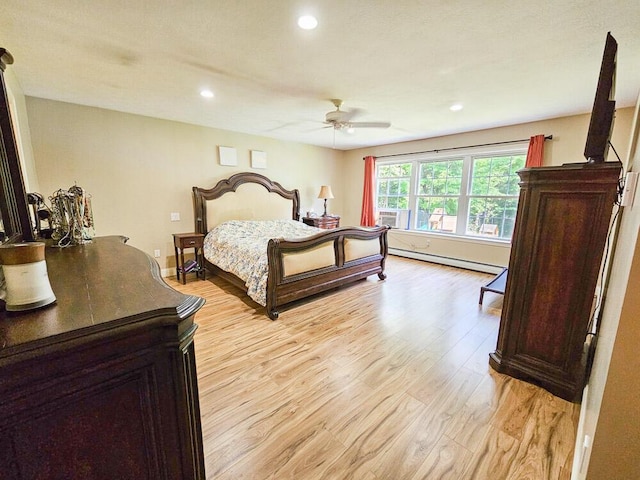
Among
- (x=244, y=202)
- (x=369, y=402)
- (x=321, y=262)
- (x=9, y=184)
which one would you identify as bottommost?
(x=369, y=402)

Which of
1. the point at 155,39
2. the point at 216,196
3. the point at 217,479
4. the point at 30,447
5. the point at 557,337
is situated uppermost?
the point at 155,39

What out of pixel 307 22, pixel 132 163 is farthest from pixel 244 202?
pixel 307 22

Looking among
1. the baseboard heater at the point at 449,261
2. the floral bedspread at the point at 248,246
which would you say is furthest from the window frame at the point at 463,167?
the floral bedspread at the point at 248,246

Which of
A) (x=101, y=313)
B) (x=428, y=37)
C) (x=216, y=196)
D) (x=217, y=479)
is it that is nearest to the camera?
(x=101, y=313)

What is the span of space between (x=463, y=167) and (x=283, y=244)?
3.74 m

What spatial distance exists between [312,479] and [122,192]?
409cm

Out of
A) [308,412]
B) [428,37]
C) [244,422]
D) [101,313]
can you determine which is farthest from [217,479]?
[428,37]

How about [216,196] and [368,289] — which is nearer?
[368,289]

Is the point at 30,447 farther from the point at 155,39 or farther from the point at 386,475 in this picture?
the point at 155,39

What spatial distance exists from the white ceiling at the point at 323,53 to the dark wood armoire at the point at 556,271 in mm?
986

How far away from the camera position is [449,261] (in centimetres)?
506

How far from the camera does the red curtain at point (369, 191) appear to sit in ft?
19.5

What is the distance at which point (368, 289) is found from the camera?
3.79 meters

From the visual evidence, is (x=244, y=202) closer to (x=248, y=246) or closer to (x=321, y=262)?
(x=248, y=246)
